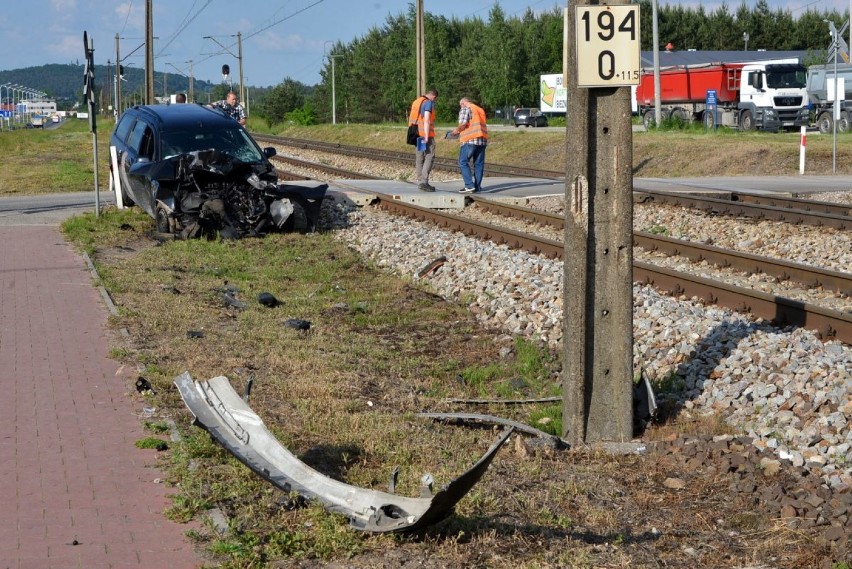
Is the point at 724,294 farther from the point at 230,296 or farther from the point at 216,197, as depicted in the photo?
the point at 216,197

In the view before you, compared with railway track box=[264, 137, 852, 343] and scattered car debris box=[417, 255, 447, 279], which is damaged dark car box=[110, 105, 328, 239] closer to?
railway track box=[264, 137, 852, 343]

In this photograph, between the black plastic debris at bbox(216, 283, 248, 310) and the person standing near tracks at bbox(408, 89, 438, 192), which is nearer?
the black plastic debris at bbox(216, 283, 248, 310)

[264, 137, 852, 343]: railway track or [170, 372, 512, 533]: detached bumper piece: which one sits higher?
[264, 137, 852, 343]: railway track

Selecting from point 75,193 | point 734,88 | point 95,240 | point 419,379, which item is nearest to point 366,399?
point 419,379

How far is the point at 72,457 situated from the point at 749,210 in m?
13.4

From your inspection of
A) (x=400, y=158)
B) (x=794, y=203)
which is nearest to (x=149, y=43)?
(x=400, y=158)

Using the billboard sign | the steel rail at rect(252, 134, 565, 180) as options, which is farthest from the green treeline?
the steel rail at rect(252, 134, 565, 180)

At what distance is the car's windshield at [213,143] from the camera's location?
16.6m

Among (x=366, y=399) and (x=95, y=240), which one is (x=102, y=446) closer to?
(x=366, y=399)

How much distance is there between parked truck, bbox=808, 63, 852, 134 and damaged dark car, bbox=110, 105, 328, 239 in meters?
28.2

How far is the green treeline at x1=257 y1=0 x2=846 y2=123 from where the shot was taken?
82.1 m

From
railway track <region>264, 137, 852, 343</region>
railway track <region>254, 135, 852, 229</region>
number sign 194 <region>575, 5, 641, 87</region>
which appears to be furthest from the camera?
railway track <region>254, 135, 852, 229</region>

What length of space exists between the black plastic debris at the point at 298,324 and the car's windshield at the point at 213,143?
22.7ft

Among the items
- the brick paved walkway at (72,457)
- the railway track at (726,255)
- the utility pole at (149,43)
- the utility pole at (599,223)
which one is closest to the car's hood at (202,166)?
the railway track at (726,255)
